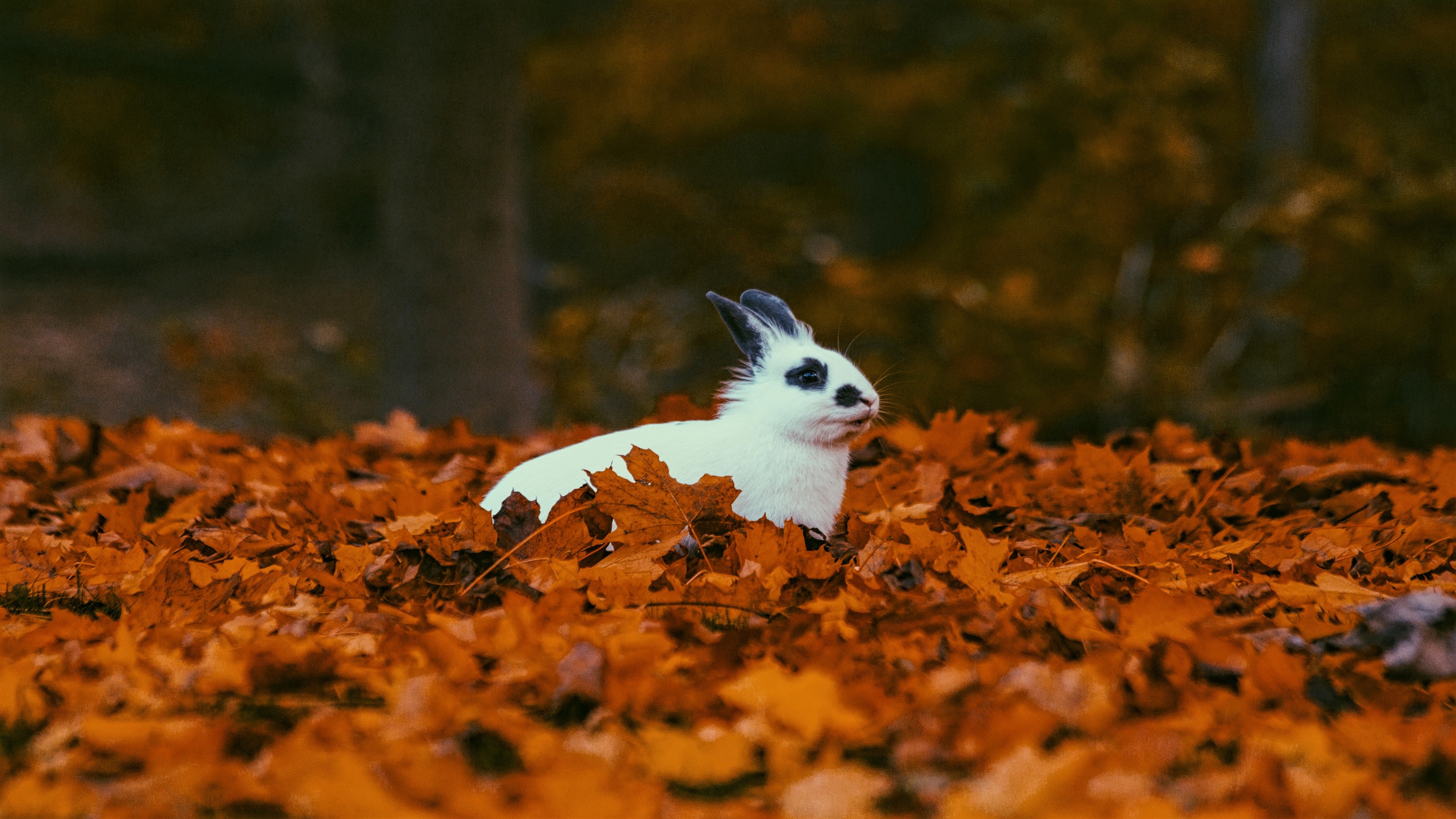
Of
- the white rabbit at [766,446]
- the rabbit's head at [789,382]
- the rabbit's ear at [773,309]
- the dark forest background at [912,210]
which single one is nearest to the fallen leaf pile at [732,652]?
the white rabbit at [766,446]

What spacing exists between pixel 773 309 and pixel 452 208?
5.34 meters

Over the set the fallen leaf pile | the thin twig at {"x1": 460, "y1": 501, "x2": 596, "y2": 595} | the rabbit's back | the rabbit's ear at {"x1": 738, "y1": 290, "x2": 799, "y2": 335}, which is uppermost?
the rabbit's ear at {"x1": 738, "y1": 290, "x2": 799, "y2": 335}

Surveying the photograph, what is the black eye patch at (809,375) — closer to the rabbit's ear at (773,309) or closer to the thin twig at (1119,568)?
the rabbit's ear at (773,309)

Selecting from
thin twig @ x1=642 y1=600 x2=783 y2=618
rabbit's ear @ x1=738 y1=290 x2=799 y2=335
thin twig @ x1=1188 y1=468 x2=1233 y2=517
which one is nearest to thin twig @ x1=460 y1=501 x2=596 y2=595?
thin twig @ x1=642 y1=600 x2=783 y2=618

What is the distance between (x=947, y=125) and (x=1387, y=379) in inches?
175

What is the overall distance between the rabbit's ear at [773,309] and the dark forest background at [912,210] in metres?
2.44

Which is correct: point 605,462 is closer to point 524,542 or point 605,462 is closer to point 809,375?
point 524,542

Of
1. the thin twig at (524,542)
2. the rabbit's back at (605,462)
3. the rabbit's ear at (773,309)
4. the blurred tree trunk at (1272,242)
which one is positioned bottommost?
the thin twig at (524,542)

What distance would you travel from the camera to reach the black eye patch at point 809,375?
9.58 feet

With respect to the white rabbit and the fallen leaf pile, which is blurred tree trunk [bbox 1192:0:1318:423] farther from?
the white rabbit

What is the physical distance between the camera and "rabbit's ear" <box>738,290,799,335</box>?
3.16m

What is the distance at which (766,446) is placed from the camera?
9.34 feet

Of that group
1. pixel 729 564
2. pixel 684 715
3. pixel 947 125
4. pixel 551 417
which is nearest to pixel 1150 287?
pixel 947 125

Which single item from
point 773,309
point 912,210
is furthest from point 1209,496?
point 912,210
